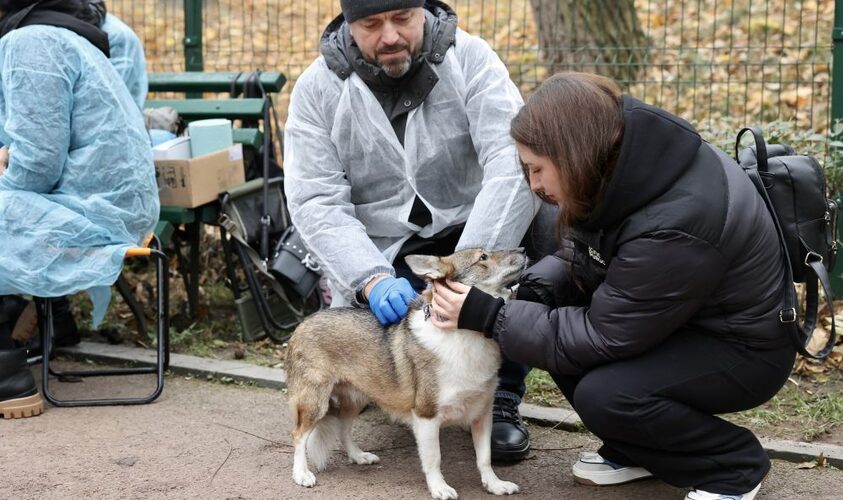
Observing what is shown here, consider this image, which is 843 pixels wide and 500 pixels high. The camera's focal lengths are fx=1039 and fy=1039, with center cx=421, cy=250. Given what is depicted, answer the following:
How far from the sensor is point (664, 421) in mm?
3375

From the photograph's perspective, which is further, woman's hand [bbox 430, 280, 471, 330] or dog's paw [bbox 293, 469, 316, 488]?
dog's paw [bbox 293, 469, 316, 488]

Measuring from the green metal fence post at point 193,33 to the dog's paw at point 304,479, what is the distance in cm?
417

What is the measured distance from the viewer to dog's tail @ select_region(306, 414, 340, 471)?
4.17 m

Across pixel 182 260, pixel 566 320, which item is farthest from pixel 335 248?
pixel 182 260

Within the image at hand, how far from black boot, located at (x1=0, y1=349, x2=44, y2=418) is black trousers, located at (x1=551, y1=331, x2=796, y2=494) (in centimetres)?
277

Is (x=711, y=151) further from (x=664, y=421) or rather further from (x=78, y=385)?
(x=78, y=385)

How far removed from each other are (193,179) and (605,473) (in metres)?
A: 2.95

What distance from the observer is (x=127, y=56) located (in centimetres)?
566

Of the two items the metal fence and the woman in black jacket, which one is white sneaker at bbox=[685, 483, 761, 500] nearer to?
the woman in black jacket

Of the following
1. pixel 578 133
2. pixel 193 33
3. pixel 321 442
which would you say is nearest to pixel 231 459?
pixel 321 442

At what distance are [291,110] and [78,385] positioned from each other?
6.44 feet

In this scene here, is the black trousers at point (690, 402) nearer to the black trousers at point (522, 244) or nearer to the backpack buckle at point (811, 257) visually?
the backpack buckle at point (811, 257)

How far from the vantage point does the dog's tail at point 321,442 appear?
4172 mm

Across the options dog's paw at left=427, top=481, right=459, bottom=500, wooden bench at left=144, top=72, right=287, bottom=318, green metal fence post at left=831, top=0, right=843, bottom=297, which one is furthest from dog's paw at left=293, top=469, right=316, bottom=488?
green metal fence post at left=831, top=0, right=843, bottom=297
